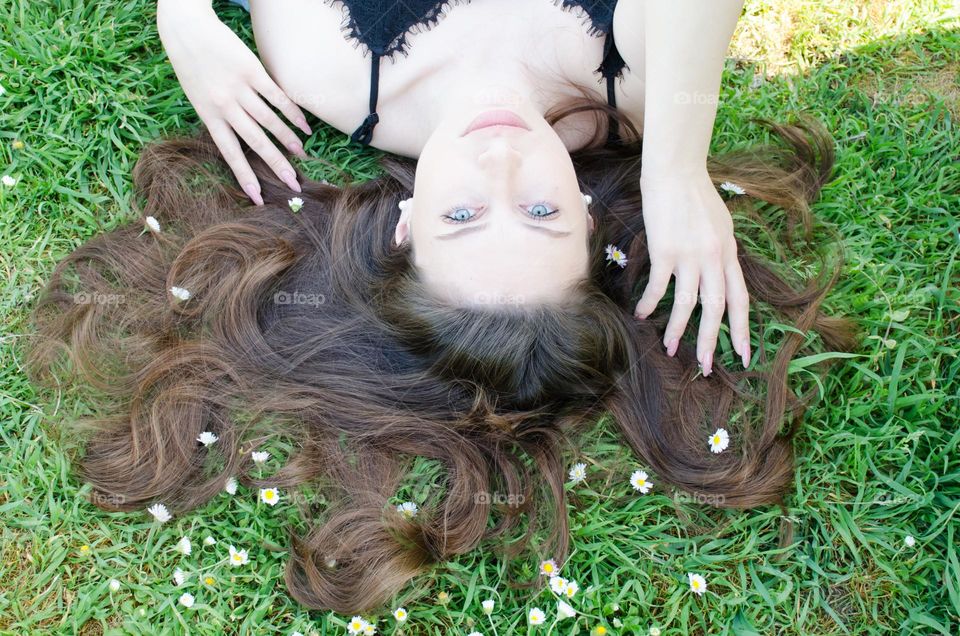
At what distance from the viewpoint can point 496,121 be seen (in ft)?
8.89

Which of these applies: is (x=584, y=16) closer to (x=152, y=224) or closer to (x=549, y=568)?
(x=152, y=224)

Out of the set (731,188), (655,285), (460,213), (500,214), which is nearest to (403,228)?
(460,213)

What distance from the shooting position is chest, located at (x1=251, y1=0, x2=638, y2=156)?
3.11m

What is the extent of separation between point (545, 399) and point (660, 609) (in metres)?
0.95

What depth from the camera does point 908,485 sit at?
3.02 meters

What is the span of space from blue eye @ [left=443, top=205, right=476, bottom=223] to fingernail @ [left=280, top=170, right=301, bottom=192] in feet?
3.57

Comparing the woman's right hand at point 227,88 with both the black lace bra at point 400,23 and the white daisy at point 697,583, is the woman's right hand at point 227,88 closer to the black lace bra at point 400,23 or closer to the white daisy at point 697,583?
the black lace bra at point 400,23

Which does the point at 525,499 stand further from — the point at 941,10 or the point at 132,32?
the point at 941,10

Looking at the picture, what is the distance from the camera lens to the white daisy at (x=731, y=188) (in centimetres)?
329

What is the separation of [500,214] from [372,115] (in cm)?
103

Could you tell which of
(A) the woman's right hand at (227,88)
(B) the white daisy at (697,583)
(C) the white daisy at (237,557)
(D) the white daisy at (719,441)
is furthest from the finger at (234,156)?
(B) the white daisy at (697,583)

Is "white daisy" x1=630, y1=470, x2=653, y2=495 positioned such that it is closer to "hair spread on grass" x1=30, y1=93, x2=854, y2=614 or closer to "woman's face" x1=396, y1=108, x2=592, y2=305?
"hair spread on grass" x1=30, y1=93, x2=854, y2=614

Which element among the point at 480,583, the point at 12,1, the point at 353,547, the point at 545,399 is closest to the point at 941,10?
the point at 545,399

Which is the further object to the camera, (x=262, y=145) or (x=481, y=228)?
(x=262, y=145)
